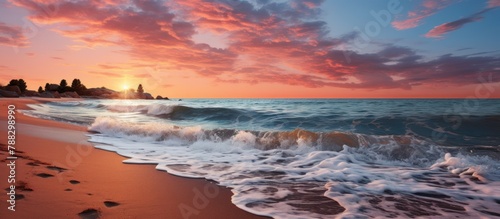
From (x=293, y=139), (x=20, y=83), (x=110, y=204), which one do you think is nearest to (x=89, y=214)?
(x=110, y=204)

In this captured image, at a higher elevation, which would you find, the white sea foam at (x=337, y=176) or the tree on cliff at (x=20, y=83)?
the tree on cliff at (x=20, y=83)

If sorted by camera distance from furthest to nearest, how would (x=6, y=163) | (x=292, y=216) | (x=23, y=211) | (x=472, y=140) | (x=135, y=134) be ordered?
(x=135, y=134)
(x=472, y=140)
(x=6, y=163)
(x=292, y=216)
(x=23, y=211)

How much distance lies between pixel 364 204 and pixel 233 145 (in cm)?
635

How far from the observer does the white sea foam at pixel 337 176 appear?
4449 mm

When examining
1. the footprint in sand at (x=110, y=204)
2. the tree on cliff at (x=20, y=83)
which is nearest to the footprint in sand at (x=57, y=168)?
the footprint in sand at (x=110, y=204)

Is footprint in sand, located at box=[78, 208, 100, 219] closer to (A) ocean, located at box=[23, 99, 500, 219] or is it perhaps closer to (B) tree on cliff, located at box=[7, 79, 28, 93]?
(A) ocean, located at box=[23, 99, 500, 219]

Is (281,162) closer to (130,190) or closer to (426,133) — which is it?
(130,190)

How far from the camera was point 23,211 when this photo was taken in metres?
3.44

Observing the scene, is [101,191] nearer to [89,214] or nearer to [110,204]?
[110,204]

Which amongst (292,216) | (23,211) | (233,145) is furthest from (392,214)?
(233,145)

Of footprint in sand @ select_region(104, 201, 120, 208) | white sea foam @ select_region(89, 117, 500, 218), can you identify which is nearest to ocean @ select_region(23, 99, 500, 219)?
white sea foam @ select_region(89, 117, 500, 218)

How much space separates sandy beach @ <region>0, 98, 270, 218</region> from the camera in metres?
3.71

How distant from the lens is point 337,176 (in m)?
6.32

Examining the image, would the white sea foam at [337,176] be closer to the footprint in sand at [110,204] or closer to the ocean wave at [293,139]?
the ocean wave at [293,139]
